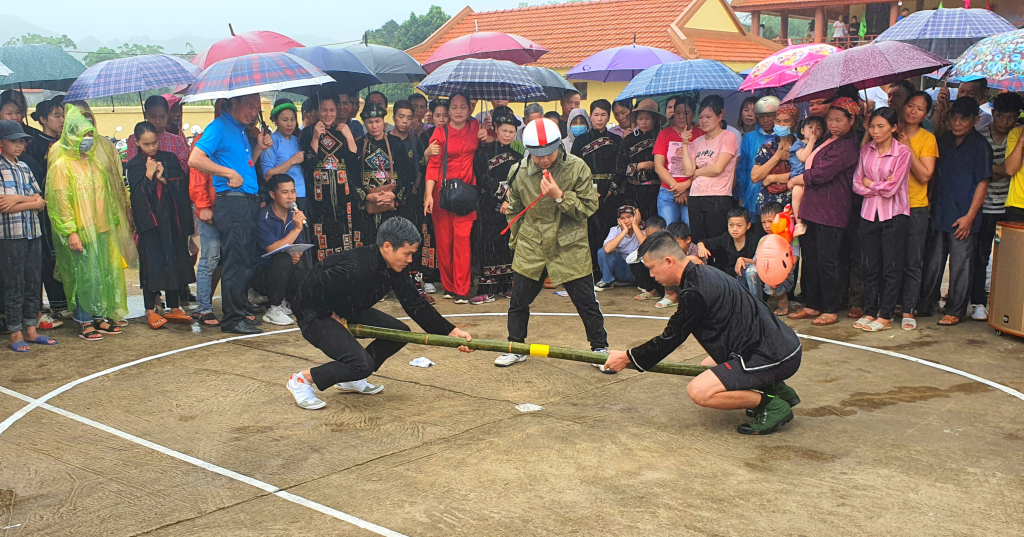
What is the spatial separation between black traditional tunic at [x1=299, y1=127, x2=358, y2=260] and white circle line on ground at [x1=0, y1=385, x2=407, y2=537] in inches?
135

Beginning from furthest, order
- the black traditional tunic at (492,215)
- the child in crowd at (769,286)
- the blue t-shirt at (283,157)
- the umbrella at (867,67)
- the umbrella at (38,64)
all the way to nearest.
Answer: the black traditional tunic at (492,215), the umbrella at (38,64), the blue t-shirt at (283,157), the child in crowd at (769,286), the umbrella at (867,67)

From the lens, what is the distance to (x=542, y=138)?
6270 millimetres

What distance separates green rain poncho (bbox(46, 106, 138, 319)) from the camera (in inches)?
289

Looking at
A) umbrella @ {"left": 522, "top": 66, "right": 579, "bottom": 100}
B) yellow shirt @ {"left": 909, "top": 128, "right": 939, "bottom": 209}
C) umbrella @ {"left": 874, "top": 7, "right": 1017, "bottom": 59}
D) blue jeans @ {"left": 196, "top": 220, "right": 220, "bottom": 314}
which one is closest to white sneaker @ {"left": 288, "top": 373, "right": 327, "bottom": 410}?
blue jeans @ {"left": 196, "top": 220, "right": 220, "bottom": 314}

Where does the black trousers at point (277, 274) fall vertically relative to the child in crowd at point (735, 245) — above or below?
below

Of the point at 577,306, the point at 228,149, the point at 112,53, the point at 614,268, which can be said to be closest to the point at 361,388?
the point at 577,306

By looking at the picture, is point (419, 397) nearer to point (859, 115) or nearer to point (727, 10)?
point (859, 115)

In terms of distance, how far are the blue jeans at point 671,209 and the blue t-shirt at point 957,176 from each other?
7.71 feet

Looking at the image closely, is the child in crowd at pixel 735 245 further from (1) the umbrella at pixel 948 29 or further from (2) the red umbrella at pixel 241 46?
(2) the red umbrella at pixel 241 46

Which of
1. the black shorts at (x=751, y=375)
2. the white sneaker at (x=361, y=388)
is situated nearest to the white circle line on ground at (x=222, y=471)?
the white sneaker at (x=361, y=388)

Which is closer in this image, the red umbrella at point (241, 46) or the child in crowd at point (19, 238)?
the child in crowd at point (19, 238)

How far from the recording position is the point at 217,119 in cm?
766

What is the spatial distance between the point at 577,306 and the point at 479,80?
115 inches

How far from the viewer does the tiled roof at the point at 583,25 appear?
26.0 m
